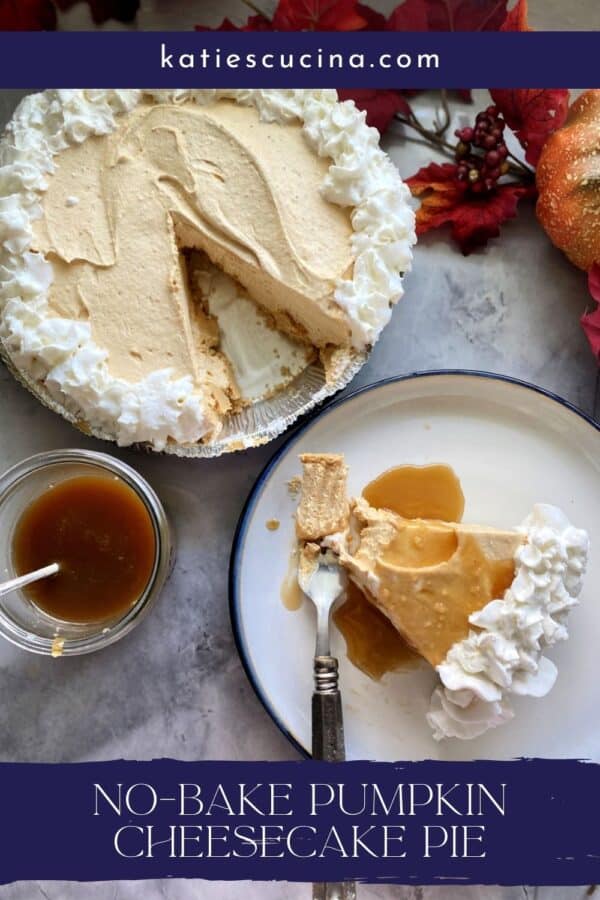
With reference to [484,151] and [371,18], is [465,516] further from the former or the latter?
[371,18]

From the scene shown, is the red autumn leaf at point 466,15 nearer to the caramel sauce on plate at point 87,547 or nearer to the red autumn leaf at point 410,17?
the red autumn leaf at point 410,17

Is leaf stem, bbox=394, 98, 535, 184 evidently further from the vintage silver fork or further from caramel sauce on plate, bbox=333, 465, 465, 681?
the vintage silver fork

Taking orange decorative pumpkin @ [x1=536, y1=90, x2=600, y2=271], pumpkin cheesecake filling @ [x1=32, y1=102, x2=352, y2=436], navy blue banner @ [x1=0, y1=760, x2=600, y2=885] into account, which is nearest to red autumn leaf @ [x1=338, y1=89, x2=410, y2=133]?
pumpkin cheesecake filling @ [x1=32, y1=102, x2=352, y2=436]

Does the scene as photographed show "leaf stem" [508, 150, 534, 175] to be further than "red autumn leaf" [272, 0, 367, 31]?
Yes

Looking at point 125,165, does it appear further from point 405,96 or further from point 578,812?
point 578,812

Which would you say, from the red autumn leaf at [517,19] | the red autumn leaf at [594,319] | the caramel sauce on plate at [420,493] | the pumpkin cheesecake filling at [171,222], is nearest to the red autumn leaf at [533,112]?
the red autumn leaf at [517,19]

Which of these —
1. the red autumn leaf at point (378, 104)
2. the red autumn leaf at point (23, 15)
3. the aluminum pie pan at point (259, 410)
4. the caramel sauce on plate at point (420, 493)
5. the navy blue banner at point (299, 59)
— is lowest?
the caramel sauce on plate at point (420, 493)

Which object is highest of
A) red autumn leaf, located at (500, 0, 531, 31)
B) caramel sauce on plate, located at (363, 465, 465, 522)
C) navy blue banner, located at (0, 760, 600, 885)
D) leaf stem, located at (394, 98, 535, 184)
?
red autumn leaf, located at (500, 0, 531, 31)
